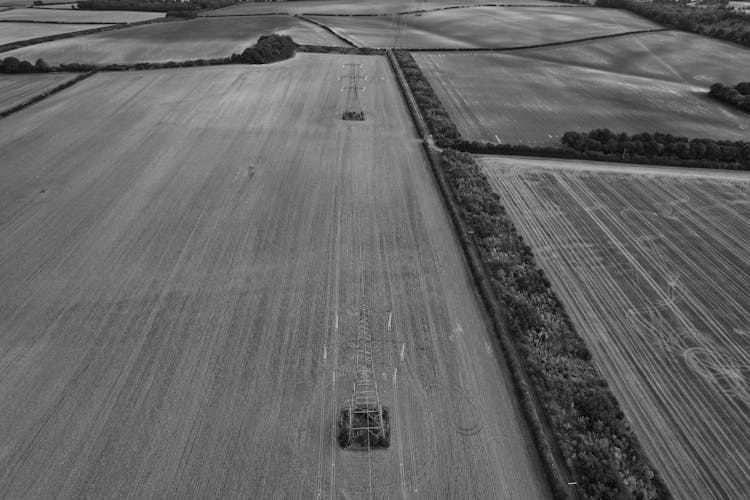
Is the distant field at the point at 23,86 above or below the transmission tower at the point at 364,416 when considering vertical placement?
above

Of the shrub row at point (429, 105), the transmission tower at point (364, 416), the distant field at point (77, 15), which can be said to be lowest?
the transmission tower at point (364, 416)

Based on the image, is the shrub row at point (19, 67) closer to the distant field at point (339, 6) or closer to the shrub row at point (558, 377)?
the distant field at point (339, 6)

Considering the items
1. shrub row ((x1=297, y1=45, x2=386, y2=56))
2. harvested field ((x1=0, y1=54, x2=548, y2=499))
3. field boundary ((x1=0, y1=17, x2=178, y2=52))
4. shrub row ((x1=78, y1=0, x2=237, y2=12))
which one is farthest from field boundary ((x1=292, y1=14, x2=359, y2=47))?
harvested field ((x1=0, y1=54, x2=548, y2=499))

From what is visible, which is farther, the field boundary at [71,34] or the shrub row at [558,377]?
the field boundary at [71,34]

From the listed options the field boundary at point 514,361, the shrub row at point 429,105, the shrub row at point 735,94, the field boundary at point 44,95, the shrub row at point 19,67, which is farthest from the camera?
the shrub row at point 19,67

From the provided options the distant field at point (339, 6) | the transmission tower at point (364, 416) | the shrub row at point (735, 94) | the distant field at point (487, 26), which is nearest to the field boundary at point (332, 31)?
the distant field at point (487, 26)

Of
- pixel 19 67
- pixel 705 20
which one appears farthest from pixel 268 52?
pixel 705 20
